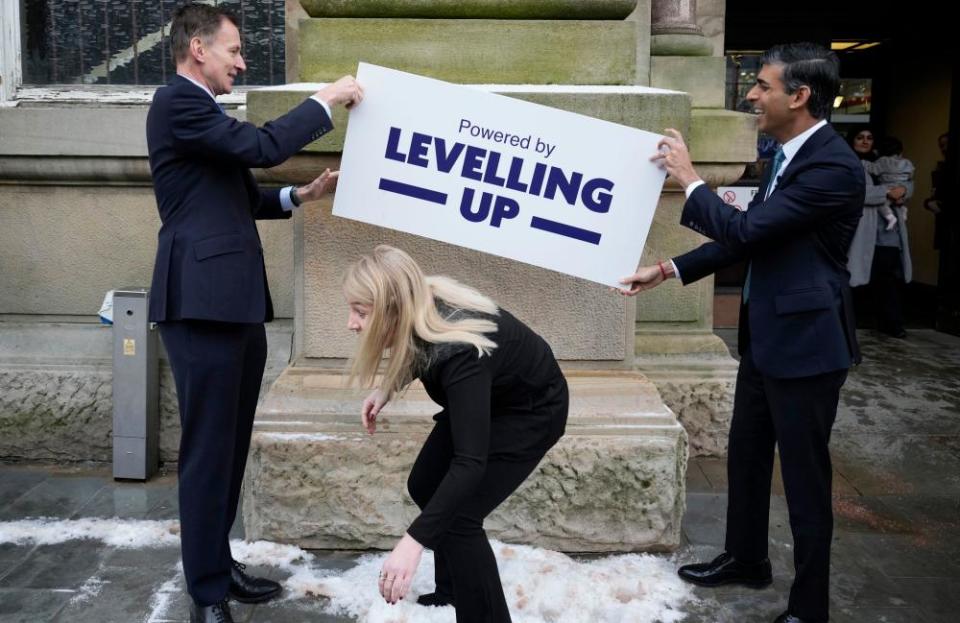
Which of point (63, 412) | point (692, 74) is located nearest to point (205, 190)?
point (63, 412)

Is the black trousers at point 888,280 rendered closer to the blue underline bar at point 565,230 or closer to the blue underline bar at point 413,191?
the blue underline bar at point 565,230

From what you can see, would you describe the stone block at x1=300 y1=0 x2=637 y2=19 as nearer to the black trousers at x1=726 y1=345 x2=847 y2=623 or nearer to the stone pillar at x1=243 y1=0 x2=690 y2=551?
the stone pillar at x1=243 y1=0 x2=690 y2=551

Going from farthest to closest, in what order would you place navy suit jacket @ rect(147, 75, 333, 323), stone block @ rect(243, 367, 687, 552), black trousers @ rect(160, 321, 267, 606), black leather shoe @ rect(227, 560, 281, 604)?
stone block @ rect(243, 367, 687, 552) < black leather shoe @ rect(227, 560, 281, 604) < black trousers @ rect(160, 321, 267, 606) < navy suit jacket @ rect(147, 75, 333, 323)

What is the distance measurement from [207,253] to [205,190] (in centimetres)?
22

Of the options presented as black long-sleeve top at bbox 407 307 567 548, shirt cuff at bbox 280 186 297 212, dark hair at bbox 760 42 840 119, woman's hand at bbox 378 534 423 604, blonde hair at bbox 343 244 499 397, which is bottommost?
woman's hand at bbox 378 534 423 604

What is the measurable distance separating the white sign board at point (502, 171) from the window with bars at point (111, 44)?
2335 mm

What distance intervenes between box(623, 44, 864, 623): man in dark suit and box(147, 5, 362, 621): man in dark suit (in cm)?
150

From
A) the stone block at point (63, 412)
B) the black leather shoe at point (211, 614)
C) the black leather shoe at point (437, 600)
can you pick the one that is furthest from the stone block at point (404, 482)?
the stone block at point (63, 412)

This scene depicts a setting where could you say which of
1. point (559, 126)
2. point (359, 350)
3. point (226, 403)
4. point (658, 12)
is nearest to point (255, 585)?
point (226, 403)

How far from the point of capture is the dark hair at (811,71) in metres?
3.30

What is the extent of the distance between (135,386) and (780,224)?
3390mm

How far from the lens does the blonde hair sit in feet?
9.04

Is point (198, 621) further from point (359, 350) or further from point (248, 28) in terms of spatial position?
point (248, 28)

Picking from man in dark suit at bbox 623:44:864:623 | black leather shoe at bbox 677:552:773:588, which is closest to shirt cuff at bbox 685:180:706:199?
man in dark suit at bbox 623:44:864:623
